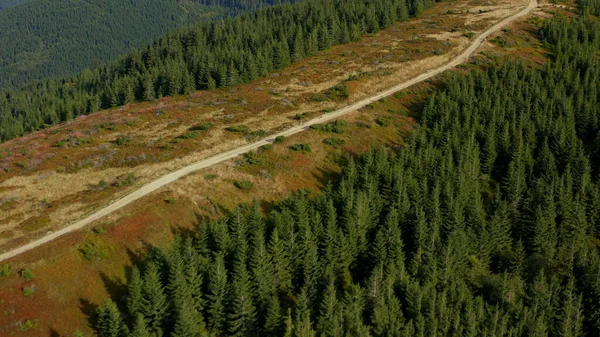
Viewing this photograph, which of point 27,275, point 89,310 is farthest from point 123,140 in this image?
point 89,310

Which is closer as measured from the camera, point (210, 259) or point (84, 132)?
point (210, 259)

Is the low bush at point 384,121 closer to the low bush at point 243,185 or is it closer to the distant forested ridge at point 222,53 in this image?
the low bush at point 243,185

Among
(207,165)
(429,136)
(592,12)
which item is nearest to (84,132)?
(207,165)

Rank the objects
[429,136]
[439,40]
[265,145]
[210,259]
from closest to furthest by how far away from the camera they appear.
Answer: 1. [210,259]
2. [265,145]
3. [429,136]
4. [439,40]

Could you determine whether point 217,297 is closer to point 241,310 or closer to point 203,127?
point 241,310

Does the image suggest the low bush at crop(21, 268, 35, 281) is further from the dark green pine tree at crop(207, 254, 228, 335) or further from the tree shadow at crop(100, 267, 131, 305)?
the dark green pine tree at crop(207, 254, 228, 335)

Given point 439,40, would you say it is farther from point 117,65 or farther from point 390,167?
point 117,65
